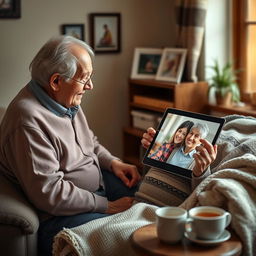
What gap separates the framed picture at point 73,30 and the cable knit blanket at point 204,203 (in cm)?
190

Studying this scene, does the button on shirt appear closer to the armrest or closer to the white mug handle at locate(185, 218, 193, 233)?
the white mug handle at locate(185, 218, 193, 233)

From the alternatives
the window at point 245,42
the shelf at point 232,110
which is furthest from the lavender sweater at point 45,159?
the window at point 245,42

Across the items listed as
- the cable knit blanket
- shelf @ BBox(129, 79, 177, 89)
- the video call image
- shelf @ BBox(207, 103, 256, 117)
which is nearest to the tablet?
the video call image

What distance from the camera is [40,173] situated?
6.59 feet

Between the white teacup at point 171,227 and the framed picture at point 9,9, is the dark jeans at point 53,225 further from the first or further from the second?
the framed picture at point 9,9

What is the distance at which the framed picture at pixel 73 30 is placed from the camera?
138 inches

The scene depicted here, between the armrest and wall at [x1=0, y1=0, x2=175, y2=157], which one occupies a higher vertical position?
wall at [x1=0, y1=0, x2=175, y2=157]

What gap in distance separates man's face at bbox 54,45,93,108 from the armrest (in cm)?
43

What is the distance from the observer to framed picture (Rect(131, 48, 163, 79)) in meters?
3.64

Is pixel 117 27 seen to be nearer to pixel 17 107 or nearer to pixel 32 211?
pixel 17 107

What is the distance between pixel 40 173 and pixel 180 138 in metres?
0.54

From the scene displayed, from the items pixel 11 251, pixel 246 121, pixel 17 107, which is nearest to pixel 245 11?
pixel 246 121

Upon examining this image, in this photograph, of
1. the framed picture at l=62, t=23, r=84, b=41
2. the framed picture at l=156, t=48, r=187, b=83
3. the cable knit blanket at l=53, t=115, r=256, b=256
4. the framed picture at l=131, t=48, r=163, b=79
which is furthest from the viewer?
the framed picture at l=131, t=48, r=163, b=79

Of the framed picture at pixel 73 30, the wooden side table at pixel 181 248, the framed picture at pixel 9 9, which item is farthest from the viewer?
the framed picture at pixel 73 30
